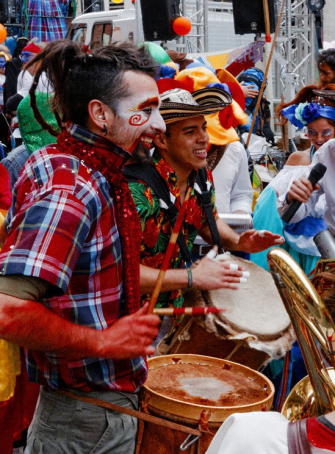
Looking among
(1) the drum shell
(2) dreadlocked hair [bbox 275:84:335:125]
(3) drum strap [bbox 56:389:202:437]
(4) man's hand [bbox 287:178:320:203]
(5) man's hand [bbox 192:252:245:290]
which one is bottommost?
(1) the drum shell

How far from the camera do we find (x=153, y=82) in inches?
81.2

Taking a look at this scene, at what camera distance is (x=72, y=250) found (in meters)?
1.69

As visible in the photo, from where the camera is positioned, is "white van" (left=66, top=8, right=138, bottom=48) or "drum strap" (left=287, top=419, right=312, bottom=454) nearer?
"drum strap" (left=287, top=419, right=312, bottom=454)

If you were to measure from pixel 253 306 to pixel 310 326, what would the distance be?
1.67m

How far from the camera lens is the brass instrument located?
4.76 feet

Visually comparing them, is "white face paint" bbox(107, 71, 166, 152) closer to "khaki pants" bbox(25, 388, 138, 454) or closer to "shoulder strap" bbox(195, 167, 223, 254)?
"khaki pants" bbox(25, 388, 138, 454)

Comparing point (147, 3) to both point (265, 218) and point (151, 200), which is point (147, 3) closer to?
point (265, 218)

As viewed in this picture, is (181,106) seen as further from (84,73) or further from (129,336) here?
(129,336)

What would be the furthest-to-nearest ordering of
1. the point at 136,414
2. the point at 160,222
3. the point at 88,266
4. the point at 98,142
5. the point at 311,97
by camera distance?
the point at 311,97
the point at 160,222
the point at 136,414
the point at 98,142
the point at 88,266

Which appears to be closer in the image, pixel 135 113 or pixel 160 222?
pixel 135 113

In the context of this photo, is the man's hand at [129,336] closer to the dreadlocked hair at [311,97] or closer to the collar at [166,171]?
the collar at [166,171]

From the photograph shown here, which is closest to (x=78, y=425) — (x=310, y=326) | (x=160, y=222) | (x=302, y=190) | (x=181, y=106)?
(x=310, y=326)

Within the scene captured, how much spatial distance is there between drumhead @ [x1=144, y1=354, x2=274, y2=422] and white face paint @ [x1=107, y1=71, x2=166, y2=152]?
0.92 m

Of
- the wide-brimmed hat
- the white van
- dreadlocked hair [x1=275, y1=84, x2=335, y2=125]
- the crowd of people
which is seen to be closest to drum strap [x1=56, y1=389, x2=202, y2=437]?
the crowd of people
